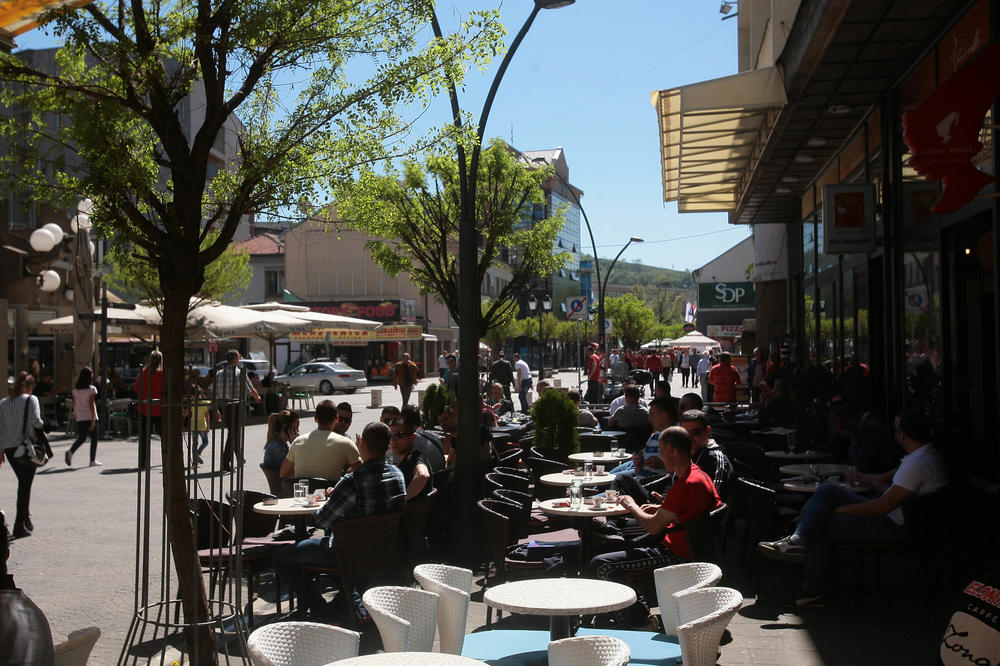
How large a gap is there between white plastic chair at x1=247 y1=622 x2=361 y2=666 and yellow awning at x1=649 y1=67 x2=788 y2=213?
9.18 meters

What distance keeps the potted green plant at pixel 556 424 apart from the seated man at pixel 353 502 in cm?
538

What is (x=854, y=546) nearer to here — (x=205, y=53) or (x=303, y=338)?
(x=205, y=53)

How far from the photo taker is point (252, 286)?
67500 millimetres

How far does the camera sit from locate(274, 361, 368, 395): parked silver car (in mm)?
41375

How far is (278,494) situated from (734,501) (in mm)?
4256

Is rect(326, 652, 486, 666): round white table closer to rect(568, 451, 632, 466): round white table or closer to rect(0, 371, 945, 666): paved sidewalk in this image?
rect(0, 371, 945, 666): paved sidewalk

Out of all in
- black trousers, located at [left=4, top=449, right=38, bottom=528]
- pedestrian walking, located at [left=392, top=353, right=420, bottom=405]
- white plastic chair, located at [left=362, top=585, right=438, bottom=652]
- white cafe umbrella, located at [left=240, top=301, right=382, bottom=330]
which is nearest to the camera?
white plastic chair, located at [left=362, top=585, right=438, bottom=652]

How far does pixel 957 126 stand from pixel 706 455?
3.07 m

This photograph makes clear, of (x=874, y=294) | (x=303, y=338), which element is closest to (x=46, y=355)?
(x=303, y=338)

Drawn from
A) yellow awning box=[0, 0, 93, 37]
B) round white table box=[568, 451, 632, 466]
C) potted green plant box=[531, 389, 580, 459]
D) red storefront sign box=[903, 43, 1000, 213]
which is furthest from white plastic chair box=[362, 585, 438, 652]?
potted green plant box=[531, 389, 580, 459]

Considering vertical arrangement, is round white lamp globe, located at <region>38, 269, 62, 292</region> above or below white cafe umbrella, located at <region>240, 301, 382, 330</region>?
above

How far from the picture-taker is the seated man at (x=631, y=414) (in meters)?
12.7

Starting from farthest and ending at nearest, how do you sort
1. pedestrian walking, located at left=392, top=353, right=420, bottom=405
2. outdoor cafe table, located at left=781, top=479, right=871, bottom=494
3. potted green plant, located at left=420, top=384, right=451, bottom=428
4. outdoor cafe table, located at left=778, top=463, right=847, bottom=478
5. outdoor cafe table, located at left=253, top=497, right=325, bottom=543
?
pedestrian walking, located at left=392, top=353, right=420, bottom=405 < potted green plant, located at left=420, top=384, right=451, bottom=428 < outdoor cafe table, located at left=778, top=463, right=847, bottom=478 < outdoor cafe table, located at left=781, top=479, right=871, bottom=494 < outdoor cafe table, located at left=253, top=497, right=325, bottom=543

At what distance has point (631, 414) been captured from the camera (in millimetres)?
12711
